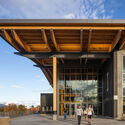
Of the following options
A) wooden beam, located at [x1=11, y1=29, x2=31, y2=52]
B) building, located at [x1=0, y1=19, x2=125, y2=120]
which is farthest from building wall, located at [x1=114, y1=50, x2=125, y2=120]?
wooden beam, located at [x1=11, y1=29, x2=31, y2=52]

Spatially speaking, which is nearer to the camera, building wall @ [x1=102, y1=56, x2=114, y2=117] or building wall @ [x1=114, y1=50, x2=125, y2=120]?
building wall @ [x1=114, y1=50, x2=125, y2=120]

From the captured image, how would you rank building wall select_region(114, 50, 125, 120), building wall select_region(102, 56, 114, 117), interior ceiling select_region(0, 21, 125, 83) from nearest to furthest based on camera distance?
interior ceiling select_region(0, 21, 125, 83) → building wall select_region(114, 50, 125, 120) → building wall select_region(102, 56, 114, 117)

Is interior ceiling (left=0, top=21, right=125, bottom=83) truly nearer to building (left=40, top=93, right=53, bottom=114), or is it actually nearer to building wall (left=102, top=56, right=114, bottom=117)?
building wall (left=102, top=56, right=114, bottom=117)

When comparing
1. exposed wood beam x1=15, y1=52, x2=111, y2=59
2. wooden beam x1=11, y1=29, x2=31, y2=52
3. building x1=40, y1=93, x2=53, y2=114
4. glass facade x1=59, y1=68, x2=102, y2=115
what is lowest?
building x1=40, y1=93, x2=53, y2=114

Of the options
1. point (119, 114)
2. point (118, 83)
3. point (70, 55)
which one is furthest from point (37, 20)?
point (119, 114)

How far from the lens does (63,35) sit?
75.0 feet

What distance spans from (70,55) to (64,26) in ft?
20.6

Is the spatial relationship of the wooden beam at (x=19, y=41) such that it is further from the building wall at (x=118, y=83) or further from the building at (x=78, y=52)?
the building wall at (x=118, y=83)

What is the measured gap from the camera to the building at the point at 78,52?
20.8 metres

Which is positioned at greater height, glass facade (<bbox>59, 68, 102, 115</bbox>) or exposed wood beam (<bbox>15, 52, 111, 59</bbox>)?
exposed wood beam (<bbox>15, 52, 111, 59</bbox>)

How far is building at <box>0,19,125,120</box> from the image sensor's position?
2077 cm

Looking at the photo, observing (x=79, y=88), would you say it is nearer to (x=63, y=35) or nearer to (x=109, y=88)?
(x=109, y=88)

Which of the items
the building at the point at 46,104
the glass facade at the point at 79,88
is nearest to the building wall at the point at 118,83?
the glass facade at the point at 79,88

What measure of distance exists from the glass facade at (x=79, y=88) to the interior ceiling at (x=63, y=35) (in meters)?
7.17
